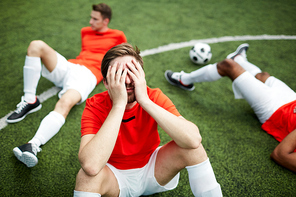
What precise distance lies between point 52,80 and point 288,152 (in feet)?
9.57

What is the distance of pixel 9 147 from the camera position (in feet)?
7.50

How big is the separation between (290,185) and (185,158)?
146cm

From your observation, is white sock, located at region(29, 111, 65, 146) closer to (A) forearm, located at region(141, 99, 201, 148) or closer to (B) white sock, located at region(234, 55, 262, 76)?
(A) forearm, located at region(141, 99, 201, 148)

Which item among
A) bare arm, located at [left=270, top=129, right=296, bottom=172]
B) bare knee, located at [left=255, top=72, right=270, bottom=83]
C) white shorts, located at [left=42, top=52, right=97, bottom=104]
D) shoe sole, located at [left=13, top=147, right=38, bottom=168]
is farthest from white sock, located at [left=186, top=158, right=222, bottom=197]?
bare knee, located at [left=255, top=72, right=270, bottom=83]

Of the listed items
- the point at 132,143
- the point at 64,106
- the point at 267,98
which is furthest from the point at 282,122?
the point at 64,106

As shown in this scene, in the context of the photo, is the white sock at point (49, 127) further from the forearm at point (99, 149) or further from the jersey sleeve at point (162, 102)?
the jersey sleeve at point (162, 102)

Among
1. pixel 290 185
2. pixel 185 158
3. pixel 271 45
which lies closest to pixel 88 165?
pixel 185 158

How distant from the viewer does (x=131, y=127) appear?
1650 millimetres

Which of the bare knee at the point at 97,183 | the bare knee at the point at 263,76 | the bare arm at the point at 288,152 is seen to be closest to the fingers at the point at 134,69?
the bare knee at the point at 97,183

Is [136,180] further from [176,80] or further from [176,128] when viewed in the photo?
[176,80]

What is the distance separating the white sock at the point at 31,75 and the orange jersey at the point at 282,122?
9.61 ft

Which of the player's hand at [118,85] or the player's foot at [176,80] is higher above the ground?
the player's hand at [118,85]

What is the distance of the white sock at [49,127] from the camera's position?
2289 mm

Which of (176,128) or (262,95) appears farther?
(262,95)
